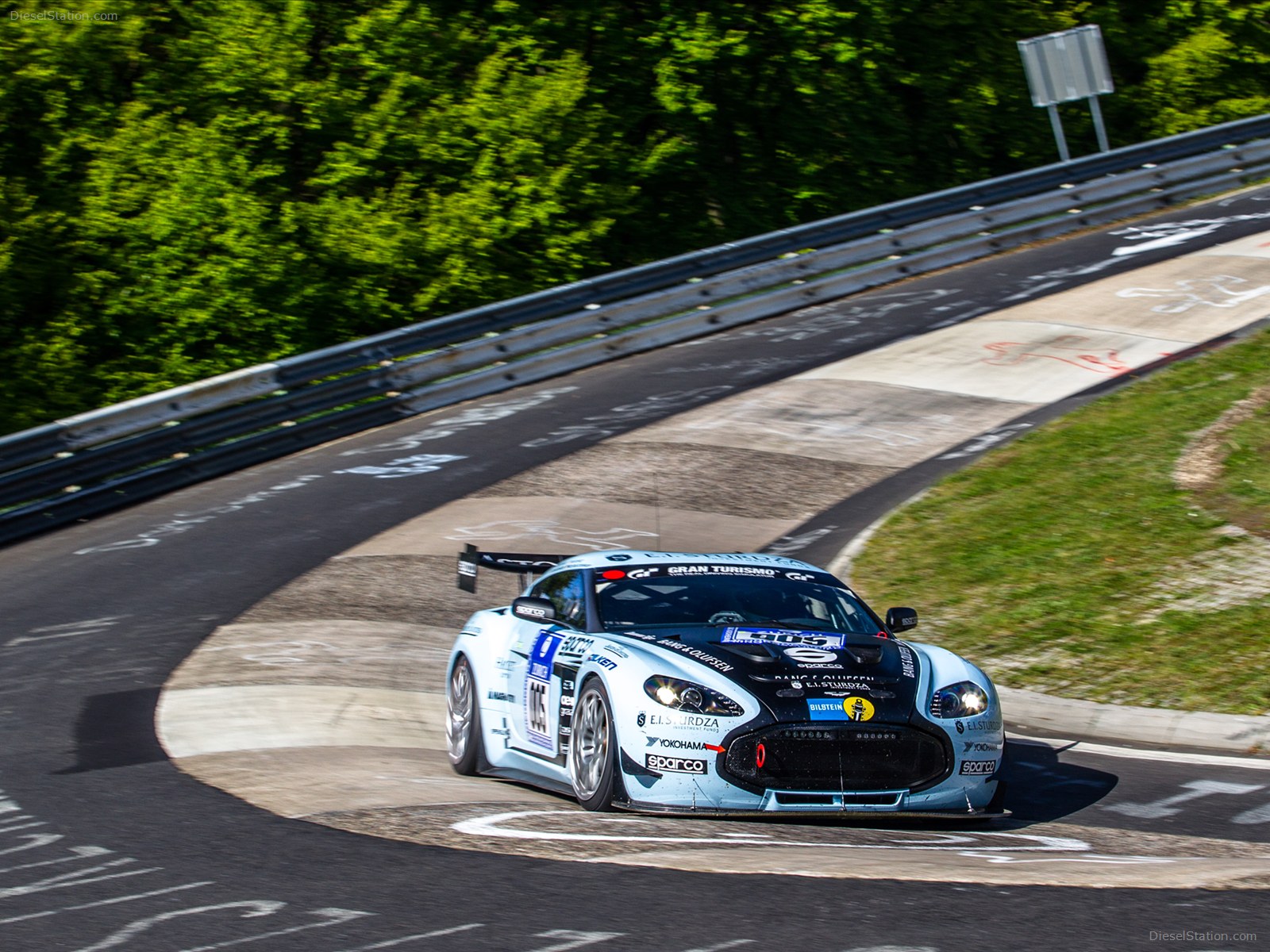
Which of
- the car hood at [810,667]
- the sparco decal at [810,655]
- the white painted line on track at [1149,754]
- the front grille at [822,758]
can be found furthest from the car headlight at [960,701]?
Result: the white painted line on track at [1149,754]

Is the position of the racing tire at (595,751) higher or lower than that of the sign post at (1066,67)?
lower

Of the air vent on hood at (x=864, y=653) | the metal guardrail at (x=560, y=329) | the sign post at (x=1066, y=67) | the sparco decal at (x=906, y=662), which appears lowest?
the sparco decal at (x=906, y=662)

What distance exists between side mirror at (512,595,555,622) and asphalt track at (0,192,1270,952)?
1389 millimetres

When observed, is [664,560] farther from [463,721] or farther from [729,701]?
[729,701]

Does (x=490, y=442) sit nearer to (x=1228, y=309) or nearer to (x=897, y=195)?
(x=1228, y=309)

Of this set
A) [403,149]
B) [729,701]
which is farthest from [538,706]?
[403,149]

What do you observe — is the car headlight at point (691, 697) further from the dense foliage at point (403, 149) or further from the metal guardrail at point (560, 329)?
the dense foliage at point (403, 149)

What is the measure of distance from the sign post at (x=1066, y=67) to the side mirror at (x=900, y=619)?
20169 mm

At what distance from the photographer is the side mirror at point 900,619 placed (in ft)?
27.2

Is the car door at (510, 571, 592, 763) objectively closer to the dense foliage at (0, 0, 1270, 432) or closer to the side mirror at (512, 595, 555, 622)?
the side mirror at (512, 595, 555, 622)

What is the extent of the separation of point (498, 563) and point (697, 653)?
2.31 metres

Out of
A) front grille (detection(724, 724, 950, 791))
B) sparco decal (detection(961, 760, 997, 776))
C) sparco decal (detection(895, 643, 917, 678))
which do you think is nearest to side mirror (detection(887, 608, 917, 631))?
sparco decal (detection(895, 643, 917, 678))

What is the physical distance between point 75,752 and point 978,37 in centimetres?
2884

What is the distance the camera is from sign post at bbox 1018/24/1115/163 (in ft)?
87.5
